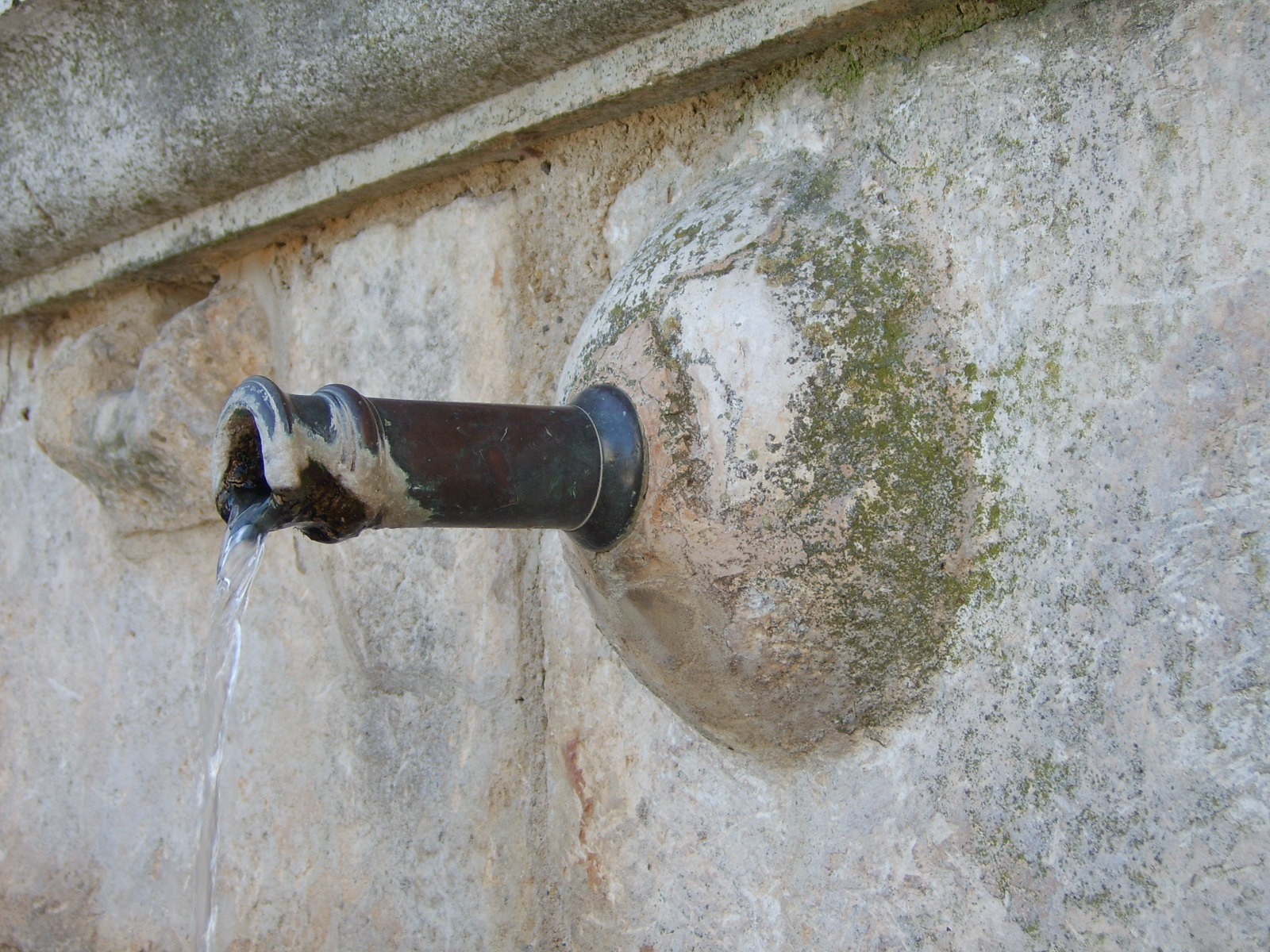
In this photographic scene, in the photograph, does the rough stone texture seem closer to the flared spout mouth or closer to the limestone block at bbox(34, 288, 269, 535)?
the limestone block at bbox(34, 288, 269, 535)

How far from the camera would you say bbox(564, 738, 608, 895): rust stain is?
1026mm

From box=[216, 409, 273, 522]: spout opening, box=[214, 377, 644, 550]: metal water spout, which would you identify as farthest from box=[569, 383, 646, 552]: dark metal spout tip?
box=[216, 409, 273, 522]: spout opening

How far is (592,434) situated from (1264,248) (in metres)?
0.45

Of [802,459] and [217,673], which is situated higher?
[802,459]

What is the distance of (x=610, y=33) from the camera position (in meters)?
0.89

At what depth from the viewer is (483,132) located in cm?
104

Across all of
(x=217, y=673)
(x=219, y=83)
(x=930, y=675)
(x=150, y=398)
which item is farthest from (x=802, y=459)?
(x=150, y=398)

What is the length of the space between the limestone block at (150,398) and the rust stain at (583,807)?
587 mm

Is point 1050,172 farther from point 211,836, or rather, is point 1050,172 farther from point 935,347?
point 211,836

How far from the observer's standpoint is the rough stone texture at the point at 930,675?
67cm

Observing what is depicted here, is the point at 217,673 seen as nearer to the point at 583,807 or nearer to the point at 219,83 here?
the point at 583,807

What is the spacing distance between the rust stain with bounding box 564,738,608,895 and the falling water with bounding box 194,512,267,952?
1.07 ft

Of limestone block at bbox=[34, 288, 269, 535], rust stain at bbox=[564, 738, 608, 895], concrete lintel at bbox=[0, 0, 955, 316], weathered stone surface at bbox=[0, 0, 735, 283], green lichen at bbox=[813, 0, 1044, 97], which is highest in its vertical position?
weathered stone surface at bbox=[0, 0, 735, 283]

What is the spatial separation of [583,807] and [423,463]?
1.52ft
